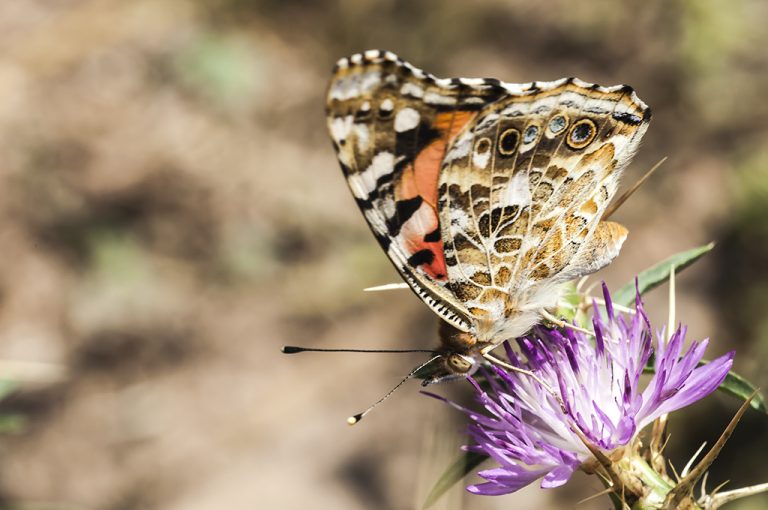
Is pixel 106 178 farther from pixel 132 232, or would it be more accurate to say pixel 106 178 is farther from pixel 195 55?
pixel 195 55

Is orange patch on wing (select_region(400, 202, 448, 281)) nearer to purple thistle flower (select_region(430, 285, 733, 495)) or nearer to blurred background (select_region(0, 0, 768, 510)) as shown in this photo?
purple thistle flower (select_region(430, 285, 733, 495))

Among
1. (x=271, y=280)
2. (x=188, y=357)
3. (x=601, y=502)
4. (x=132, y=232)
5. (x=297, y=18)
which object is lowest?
(x=601, y=502)

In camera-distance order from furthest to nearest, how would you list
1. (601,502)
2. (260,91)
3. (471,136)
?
(260,91) < (601,502) < (471,136)

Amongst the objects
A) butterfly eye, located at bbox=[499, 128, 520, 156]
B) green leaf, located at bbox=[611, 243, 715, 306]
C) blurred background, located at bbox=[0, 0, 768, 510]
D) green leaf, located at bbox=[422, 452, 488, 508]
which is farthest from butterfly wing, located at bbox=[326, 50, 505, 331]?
blurred background, located at bbox=[0, 0, 768, 510]

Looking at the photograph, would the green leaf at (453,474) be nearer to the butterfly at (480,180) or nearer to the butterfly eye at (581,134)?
the butterfly at (480,180)

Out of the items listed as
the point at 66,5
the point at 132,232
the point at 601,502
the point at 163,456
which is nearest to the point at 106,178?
the point at 132,232

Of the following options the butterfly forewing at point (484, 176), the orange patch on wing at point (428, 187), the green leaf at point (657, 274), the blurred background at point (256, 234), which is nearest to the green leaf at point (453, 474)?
the butterfly forewing at point (484, 176)

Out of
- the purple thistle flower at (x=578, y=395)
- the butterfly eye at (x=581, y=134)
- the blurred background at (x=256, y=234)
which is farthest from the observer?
the blurred background at (x=256, y=234)

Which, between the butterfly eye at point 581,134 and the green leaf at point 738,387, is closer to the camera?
the green leaf at point 738,387
